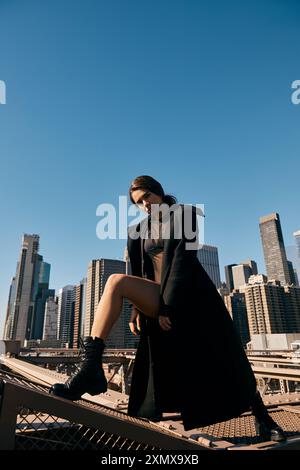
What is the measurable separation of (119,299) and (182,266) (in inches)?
21.6

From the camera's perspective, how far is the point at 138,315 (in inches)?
102

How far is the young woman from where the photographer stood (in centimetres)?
205

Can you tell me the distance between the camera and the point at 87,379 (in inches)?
76.4

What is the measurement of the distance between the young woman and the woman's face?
266mm

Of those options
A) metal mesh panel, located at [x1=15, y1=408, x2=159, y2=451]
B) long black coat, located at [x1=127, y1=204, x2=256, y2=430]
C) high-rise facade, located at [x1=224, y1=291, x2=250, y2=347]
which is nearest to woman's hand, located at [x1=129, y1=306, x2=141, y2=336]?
long black coat, located at [x1=127, y1=204, x2=256, y2=430]

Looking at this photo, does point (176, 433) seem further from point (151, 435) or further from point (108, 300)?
point (108, 300)

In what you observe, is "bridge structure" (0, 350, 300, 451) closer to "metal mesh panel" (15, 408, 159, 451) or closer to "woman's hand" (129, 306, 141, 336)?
"metal mesh panel" (15, 408, 159, 451)

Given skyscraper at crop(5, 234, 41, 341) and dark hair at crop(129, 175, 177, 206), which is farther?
skyscraper at crop(5, 234, 41, 341)

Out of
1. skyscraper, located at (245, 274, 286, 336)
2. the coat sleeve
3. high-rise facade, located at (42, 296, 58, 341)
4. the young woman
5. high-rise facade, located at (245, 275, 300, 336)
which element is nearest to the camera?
the young woman

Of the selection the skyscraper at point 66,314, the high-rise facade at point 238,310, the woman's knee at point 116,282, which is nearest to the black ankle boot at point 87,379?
the woman's knee at point 116,282

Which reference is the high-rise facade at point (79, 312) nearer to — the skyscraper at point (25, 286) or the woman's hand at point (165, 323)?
the skyscraper at point (25, 286)

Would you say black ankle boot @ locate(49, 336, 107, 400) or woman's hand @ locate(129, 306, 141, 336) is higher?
woman's hand @ locate(129, 306, 141, 336)

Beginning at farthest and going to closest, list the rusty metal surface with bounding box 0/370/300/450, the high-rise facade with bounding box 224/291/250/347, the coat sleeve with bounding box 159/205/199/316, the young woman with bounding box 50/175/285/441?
the high-rise facade with bounding box 224/291/250/347, the coat sleeve with bounding box 159/205/199/316, the young woman with bounding box 50/175/285/441, the rusty metal surface with bounding box 0/370/300/450
